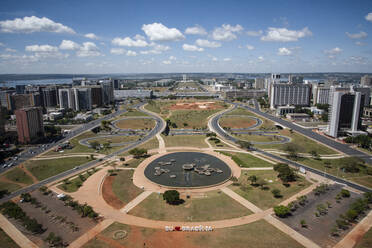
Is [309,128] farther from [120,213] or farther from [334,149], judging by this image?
[120,213]

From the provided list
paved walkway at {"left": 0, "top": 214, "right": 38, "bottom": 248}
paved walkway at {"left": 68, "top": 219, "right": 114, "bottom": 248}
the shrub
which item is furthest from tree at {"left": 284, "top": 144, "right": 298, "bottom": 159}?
paved walkway at {"left": 0, "top": 214, "right": 38, "bottom": 248}

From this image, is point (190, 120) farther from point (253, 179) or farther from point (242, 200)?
point (242, 200)

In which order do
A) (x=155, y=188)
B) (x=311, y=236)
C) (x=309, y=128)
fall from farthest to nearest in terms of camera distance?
(x=309, y=128), (x=155, y=188), (x=311, y=236)

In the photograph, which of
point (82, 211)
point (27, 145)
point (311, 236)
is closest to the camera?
point (311, 236)

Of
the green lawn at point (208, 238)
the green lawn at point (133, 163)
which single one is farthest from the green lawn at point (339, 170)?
the green lawn at point (133, 163)

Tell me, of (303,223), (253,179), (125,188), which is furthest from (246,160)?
(125,188)

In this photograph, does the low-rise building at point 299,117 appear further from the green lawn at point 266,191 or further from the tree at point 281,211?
the tree at point 281,211

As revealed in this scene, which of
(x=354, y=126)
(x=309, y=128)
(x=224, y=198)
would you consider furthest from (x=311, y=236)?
(x=309, y=128)
